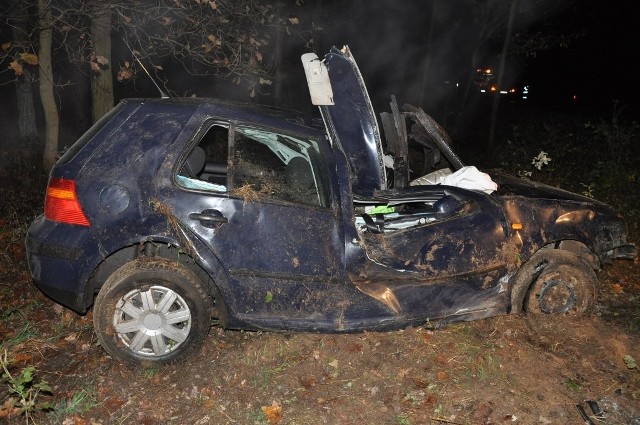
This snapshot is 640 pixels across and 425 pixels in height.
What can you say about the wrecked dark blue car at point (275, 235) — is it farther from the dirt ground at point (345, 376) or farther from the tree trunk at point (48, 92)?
the tree trunk at point (48, 92)

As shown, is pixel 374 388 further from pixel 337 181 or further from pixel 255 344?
pixel 337 181

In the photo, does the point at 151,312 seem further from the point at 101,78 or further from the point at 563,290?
the point at 101,78

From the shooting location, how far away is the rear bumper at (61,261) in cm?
331

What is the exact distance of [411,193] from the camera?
4020 mm

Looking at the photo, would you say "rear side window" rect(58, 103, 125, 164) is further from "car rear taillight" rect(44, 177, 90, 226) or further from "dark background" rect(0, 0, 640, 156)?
"dark background" rect(0, 0, 640, 156)

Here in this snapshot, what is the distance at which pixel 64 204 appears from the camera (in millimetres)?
3332

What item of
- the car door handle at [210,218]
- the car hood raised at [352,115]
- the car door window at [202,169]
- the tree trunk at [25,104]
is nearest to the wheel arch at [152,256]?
the car door handle at [210,218]

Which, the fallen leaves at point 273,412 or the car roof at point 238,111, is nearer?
the fallen leaves at point 273,412

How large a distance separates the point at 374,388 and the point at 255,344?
3.28 ft

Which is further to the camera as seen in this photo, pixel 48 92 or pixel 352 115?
pixel 48 92

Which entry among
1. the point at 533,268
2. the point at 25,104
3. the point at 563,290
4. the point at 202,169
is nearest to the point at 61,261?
the point at 202,169

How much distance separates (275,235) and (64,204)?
57.0 inches

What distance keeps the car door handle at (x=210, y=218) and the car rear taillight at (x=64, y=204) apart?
73 cm

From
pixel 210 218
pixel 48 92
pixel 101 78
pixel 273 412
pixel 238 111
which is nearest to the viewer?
pixel 273 412
